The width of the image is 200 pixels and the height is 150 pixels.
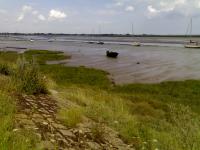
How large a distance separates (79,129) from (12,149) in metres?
2.15

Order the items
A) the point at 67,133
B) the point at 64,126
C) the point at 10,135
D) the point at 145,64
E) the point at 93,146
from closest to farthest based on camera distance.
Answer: the point at 10,135, the point at 93,146, the point at 67,133, the point at 64,126, the point at 145,64

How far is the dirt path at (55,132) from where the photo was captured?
5605 millimetres

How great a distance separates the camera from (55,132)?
6.00m

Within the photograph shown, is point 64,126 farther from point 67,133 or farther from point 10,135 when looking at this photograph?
point 10,135

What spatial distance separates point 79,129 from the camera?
21.2ft

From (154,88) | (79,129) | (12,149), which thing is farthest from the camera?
(154,88)

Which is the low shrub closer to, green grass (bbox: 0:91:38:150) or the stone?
green grass (bbox: 0:91:38:150)

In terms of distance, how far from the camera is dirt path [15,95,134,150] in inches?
221

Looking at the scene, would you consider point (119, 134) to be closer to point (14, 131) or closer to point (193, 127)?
point (193, 127)

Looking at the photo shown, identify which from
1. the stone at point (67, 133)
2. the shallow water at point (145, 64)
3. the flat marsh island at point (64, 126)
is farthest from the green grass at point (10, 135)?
the shallow water at point (145, 64)

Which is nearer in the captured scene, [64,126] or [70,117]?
[64,126]

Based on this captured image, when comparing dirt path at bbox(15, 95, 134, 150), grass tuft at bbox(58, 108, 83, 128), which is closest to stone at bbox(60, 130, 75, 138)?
dirt path at bbox(15, 95, 134, 150)

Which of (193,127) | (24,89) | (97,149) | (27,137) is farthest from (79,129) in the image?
(24,89)

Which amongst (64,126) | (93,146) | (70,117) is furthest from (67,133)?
(70,117)
